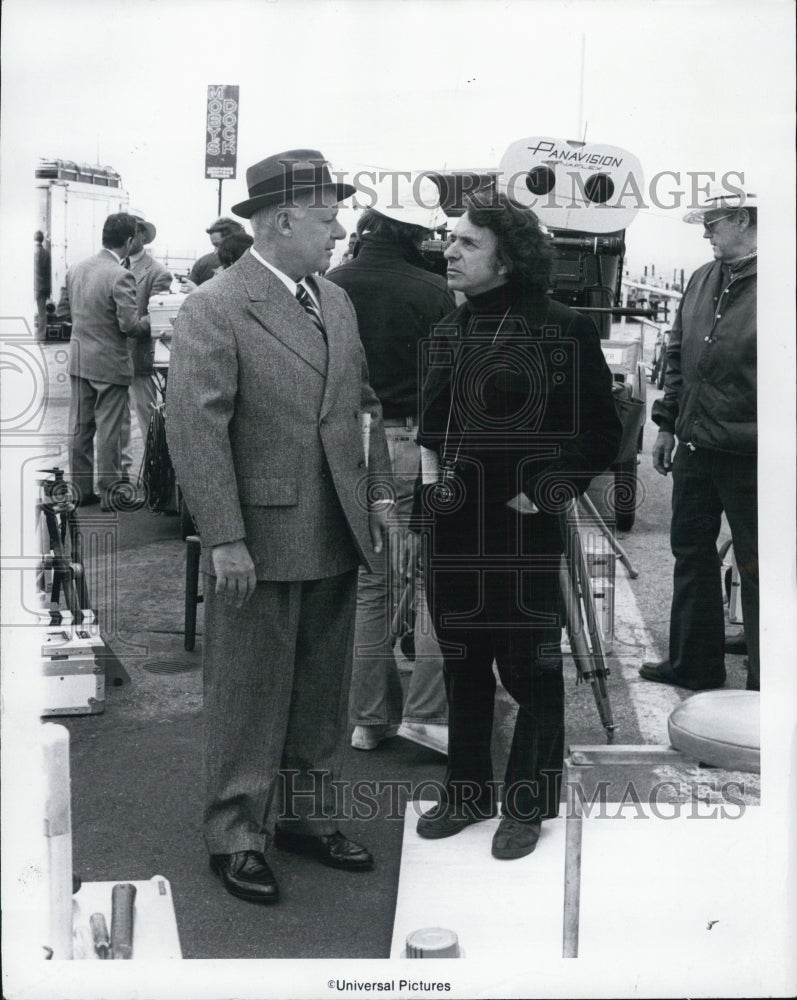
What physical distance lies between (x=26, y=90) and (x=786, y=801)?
8.39 feet

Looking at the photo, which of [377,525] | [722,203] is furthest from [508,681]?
[722,203]

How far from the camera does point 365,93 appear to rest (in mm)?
3273

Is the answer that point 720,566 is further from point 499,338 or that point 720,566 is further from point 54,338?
point 54,338

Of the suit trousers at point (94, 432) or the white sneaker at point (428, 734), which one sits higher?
the suit trousers at point (94, 432)

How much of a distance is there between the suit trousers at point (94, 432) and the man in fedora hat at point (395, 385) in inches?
29.9

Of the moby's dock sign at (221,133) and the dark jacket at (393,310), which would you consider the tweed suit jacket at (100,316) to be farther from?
the dark jacket at (393,310)

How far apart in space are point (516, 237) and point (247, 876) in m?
1.72

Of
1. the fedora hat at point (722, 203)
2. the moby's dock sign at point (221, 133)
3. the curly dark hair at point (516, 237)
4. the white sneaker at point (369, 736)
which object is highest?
the moby's dock sign at point (221, 133)

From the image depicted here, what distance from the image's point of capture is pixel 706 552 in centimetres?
399

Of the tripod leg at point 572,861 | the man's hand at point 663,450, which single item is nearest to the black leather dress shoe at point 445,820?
the tripod leg at point 572,861

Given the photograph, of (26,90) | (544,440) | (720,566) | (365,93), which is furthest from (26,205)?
(720,566)

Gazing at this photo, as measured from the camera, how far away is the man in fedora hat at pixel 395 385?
3660 millimetres

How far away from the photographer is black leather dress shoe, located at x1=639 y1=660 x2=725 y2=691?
4.00m
